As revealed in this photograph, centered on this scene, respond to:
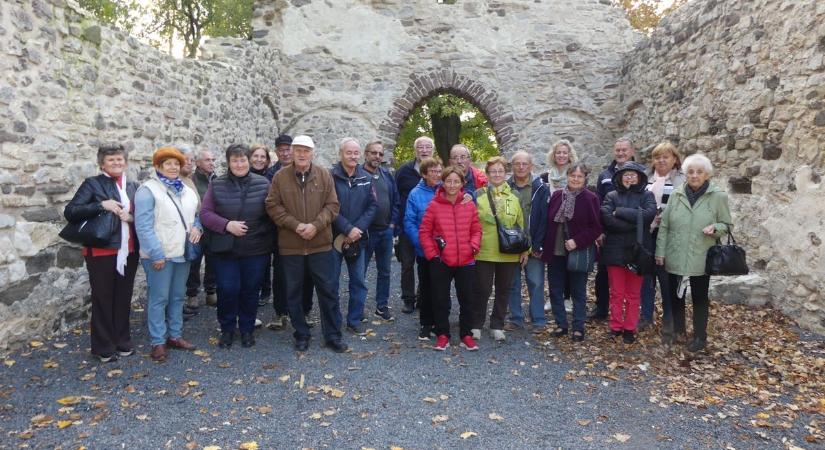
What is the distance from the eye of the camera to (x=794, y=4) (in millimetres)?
5062

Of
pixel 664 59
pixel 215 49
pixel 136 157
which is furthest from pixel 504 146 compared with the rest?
pixel 136 157

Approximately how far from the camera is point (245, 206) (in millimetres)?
4227

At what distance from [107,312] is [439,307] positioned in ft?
8.73

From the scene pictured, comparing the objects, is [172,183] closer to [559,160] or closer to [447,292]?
[447,292]

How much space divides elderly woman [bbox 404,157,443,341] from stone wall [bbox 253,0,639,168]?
5.84m

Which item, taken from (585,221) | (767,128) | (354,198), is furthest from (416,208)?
(767,128)

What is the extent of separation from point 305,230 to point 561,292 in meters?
2.47

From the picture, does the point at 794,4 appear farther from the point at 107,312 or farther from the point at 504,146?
the point at 107,312

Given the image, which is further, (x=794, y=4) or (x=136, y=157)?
(x=136, y=157)

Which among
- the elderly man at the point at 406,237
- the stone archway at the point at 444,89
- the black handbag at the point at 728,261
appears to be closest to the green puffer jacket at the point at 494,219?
the elderly man at the point at 406,237

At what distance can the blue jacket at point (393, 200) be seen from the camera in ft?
17.0

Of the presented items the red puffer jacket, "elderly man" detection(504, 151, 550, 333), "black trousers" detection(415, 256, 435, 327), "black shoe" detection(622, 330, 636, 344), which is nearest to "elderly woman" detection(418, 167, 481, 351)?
the red puffer jacket

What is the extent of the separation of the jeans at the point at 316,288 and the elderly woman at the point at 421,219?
80cm

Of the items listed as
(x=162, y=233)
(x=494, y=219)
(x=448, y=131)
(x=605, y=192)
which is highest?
(x=448, y=131)
